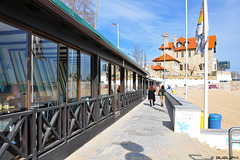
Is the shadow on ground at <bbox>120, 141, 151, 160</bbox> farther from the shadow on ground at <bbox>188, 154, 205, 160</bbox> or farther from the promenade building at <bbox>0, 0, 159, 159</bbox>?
the promenade building at <bbox>0, 0, 159, 159</bbox>

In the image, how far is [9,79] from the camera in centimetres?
400

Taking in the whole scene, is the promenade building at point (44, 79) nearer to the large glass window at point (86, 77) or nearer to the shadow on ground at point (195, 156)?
the large glass window at point (86, 77)

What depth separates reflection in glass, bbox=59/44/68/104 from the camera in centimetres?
501

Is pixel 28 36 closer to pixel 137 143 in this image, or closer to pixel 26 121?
pixel 26 121

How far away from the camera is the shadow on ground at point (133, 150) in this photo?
4.34 m

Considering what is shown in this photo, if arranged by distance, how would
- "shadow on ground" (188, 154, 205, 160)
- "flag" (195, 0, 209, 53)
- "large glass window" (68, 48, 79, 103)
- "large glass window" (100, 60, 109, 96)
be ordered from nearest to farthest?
"shadow on ground" (188, 154, 205, 160) < "large glass window" (68, 48, 79, 103) < "large glass window" (100, 60, 109, 96) < "flag" (195, 0, 209, 53)

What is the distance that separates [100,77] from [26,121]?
474 centimetres

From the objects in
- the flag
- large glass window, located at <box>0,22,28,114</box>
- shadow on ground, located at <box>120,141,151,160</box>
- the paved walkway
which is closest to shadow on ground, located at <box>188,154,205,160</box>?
the paved walkway

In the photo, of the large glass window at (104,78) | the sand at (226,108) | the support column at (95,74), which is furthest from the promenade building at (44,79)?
the sand at (226,108)

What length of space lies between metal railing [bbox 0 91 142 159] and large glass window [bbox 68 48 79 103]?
15.7 inches

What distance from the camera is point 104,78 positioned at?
27.6 feet

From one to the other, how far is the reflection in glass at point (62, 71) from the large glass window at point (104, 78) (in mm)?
2669

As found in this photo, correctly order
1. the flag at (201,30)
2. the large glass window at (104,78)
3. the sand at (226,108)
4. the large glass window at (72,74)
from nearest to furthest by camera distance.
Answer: the large glass window at (72,74)
the large glass window at (104,78)
the flag at (201,30)
the sand at (226,108)

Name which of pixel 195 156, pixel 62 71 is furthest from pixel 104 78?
pixel 195 156
